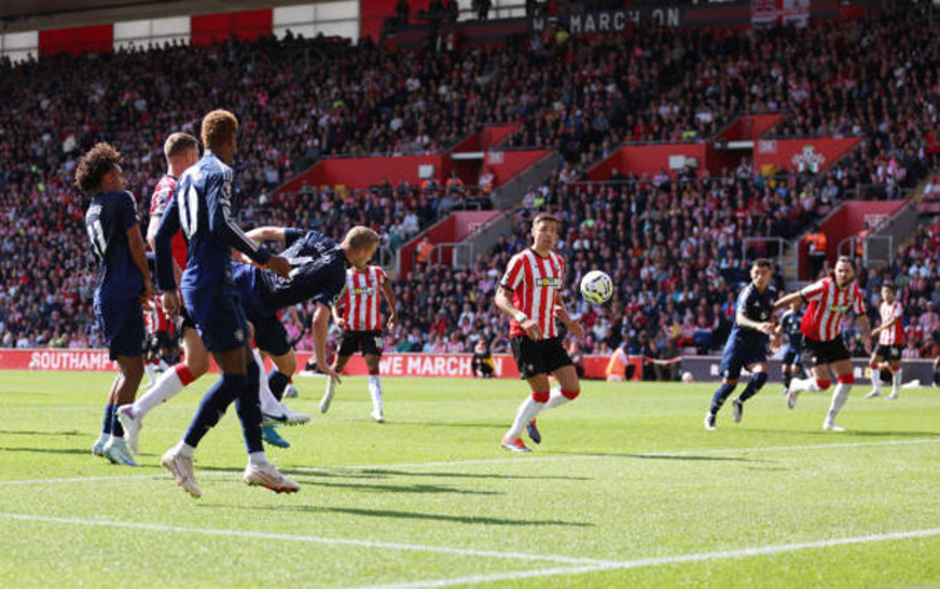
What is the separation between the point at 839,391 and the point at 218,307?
1115 centimetres

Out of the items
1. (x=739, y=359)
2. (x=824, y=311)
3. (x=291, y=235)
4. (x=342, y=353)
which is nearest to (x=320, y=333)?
(x=342, y=353)

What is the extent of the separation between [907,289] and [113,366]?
73.2ft

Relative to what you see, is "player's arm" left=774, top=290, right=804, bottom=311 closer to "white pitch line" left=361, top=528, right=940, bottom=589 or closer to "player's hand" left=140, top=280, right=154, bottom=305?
"player's hand" left=140, top=280, right=154, bottom=305

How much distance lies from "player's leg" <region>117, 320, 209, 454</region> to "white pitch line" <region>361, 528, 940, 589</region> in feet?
13.5

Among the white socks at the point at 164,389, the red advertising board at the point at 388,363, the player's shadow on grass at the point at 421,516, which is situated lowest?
the red advertising board at the point at 388,363

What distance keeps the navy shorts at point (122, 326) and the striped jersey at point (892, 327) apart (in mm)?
21692

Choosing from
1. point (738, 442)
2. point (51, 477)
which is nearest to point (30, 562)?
point (51, 477)

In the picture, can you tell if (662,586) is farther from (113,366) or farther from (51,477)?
(113,366)

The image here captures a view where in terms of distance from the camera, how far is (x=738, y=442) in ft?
52.2

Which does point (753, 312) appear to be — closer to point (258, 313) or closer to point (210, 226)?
point (258, 313)

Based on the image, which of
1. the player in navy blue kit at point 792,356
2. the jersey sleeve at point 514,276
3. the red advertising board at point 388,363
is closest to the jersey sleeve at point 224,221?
the jersey sleeve at point 514,276

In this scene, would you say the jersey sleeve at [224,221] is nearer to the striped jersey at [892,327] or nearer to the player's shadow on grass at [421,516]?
the player's shadow on grass at [421,516]

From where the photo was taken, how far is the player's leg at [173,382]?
10.5 metres

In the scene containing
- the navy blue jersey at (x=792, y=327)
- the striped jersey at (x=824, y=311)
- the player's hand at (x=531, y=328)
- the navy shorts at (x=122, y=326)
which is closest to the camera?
the navy shorts at (x=122, y=326)
